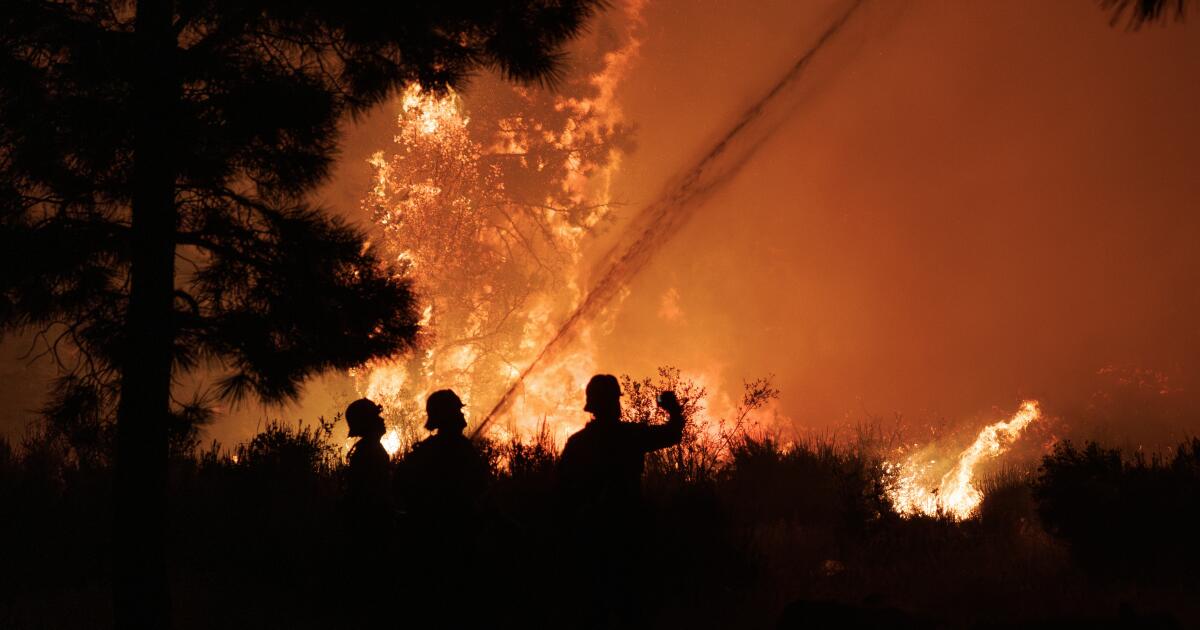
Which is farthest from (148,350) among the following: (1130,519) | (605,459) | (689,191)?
(689,191)

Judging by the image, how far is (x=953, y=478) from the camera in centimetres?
1544

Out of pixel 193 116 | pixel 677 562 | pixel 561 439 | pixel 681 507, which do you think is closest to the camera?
pixel 193 116

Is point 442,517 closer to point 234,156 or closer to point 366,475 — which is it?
point 366,475

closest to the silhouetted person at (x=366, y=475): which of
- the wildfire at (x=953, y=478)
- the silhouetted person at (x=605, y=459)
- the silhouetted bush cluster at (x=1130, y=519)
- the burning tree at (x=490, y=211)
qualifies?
the silhouetted person at (x=605, y=459)

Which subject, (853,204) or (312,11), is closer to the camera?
(312,11)

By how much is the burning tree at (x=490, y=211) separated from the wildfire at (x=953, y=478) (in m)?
12.4

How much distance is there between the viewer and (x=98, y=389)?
16.6 feet

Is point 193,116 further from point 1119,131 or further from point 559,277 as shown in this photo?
point 1119,131

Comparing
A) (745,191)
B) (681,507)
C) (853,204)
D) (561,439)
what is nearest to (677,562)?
(681,507)

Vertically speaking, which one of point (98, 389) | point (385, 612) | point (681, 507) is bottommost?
point (385, 612)

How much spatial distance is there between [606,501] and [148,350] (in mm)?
2659

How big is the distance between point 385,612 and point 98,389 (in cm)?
217

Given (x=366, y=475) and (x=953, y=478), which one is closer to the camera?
(x=366, y=475)

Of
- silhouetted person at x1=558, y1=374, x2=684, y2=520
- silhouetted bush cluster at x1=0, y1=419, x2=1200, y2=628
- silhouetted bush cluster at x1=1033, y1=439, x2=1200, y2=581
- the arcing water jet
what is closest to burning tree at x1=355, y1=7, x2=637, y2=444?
the arcing water jet
